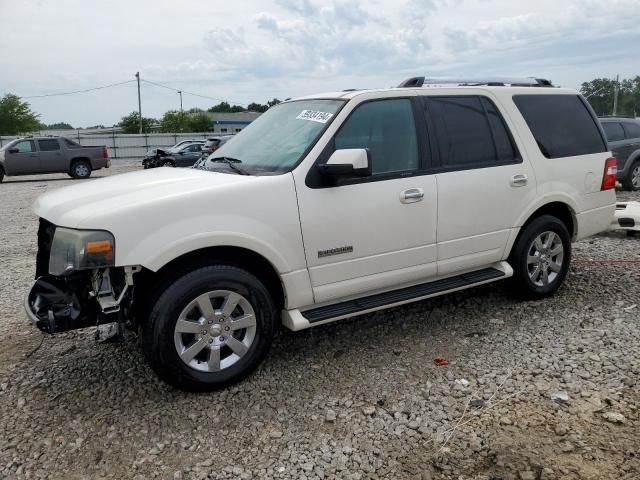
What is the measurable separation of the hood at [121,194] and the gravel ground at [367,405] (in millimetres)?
1135

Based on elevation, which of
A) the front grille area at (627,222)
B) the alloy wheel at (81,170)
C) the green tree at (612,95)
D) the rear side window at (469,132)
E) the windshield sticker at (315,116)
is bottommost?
the front grille area at (627,222)

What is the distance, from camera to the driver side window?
3.93 m

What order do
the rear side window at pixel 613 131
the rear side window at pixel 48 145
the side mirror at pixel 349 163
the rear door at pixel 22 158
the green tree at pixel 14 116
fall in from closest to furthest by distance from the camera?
the side mirror at pixel 349 163 < the rear side window at pixel 613 131 < the rear door at pixel 22 158 < the rear side window at pixel 48 145 < the green tree at pixel 14 116

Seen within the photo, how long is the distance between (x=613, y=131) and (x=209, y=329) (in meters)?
11.3

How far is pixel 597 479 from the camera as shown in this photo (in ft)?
8.65

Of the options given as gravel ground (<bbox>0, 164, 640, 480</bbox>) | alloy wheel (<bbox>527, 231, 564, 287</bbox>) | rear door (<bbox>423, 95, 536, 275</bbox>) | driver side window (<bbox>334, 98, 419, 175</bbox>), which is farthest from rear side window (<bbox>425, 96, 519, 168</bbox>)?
gravel ground (<bbox>0, 164, 640, 480</bbox>)

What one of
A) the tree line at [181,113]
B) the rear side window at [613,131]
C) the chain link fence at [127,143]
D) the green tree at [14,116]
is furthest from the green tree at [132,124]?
the rear side window at [613,131]

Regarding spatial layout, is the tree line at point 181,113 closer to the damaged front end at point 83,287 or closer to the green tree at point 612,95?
the green tree at point 612,95

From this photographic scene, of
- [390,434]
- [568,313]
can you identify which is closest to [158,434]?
[390,434]

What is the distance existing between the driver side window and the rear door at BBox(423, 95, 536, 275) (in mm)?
211

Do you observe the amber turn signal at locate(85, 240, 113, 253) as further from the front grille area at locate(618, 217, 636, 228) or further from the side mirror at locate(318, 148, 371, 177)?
the front grille area at locate(618, 217, 636, 228)

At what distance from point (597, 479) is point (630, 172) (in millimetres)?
10659

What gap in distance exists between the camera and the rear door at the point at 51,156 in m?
20.7

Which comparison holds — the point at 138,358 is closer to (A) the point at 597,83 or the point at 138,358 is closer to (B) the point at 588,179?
(B) the point at 588,179
